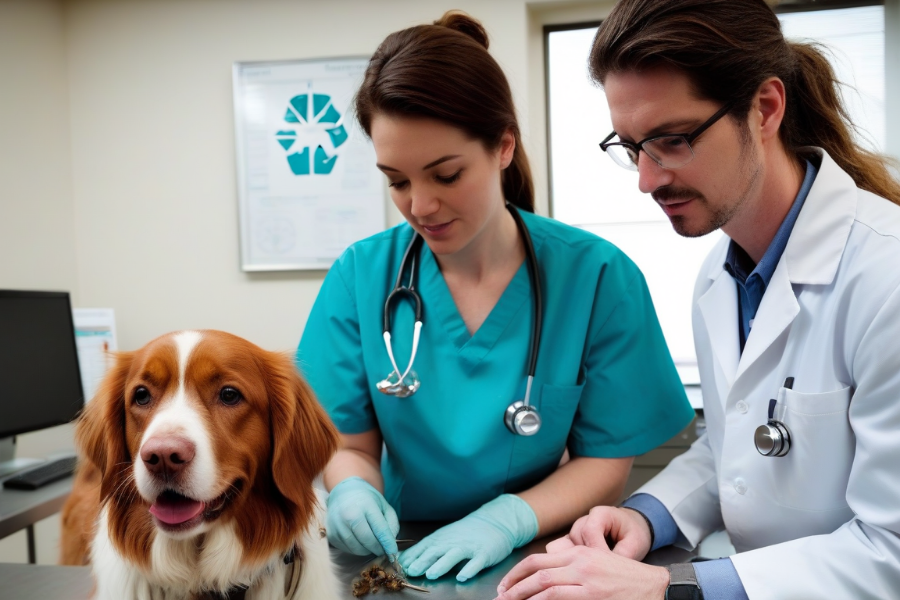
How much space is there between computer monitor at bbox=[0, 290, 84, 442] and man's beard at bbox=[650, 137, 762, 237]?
68.3 inches

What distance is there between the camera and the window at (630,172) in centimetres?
288

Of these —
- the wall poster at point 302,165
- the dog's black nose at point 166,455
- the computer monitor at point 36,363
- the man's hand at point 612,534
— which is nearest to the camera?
the dog's black nose at point 166,455

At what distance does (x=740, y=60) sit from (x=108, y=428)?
101 centimetres

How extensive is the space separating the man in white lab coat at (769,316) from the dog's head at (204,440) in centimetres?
34

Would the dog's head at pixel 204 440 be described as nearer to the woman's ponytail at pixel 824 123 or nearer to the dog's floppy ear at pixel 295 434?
the dog's floppy ear at pixel 295 434

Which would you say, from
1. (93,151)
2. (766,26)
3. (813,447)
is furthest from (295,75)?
(813,447)

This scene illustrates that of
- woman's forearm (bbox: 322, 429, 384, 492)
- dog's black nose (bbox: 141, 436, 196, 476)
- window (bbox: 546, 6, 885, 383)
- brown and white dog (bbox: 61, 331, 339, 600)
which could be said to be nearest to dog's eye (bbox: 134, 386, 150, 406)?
brown and white dog (bbox: 61, 331, 339, 600)

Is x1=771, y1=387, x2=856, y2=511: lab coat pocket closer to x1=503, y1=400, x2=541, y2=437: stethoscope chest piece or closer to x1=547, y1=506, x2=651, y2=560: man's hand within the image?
x1=547, y1=506, x2=651, y2=560: man's hand

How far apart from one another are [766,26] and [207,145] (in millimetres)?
2451

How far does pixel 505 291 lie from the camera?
1369mm

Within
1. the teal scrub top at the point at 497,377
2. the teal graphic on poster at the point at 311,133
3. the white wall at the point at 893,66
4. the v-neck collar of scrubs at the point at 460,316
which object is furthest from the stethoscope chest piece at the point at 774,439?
the white wall at the point at 893,66

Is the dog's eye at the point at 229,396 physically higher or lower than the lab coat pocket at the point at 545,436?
higher

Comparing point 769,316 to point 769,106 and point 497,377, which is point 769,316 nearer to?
point 769,106

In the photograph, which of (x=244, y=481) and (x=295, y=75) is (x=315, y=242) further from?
(x=244, y=481)
